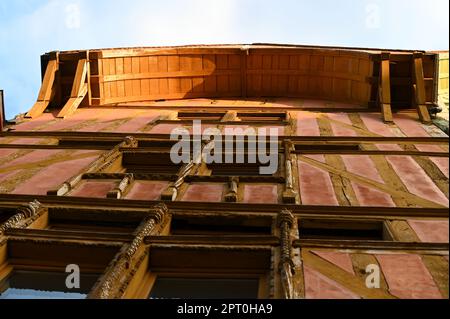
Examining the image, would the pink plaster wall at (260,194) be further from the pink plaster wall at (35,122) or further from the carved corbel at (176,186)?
the pink plaster wall at (35,122)

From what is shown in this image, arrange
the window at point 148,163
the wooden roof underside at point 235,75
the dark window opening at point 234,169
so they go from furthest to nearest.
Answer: the wooden roof underside at point 235,75 < the window at point 148,163 < the dark window opening at point 234,169

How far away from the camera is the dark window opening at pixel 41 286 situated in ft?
18.5

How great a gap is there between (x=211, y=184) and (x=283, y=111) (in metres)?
6.97

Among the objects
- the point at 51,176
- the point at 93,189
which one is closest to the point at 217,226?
the point at 93,189

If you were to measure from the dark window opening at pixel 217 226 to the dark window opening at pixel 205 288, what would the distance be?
1.28 m

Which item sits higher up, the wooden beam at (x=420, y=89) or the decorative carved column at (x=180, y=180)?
the wooden beam at (x=420, y=89)

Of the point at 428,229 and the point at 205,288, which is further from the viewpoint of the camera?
the point at 428,229

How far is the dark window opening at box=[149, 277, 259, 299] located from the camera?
5.68 m

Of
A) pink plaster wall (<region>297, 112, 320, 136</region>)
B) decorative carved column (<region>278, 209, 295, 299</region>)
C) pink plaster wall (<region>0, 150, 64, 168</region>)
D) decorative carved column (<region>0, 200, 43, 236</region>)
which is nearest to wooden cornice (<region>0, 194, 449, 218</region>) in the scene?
decorative carved column (<region>0, 200, 43, 236</region>)

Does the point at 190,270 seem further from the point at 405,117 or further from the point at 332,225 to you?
the point at 405,117

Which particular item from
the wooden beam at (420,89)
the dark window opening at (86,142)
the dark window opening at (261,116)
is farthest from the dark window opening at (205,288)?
the dark window opening at (261,116)

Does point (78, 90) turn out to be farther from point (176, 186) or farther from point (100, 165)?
point (176, 186)

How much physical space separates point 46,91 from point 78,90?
0.91m

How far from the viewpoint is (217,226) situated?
7.43 metres
